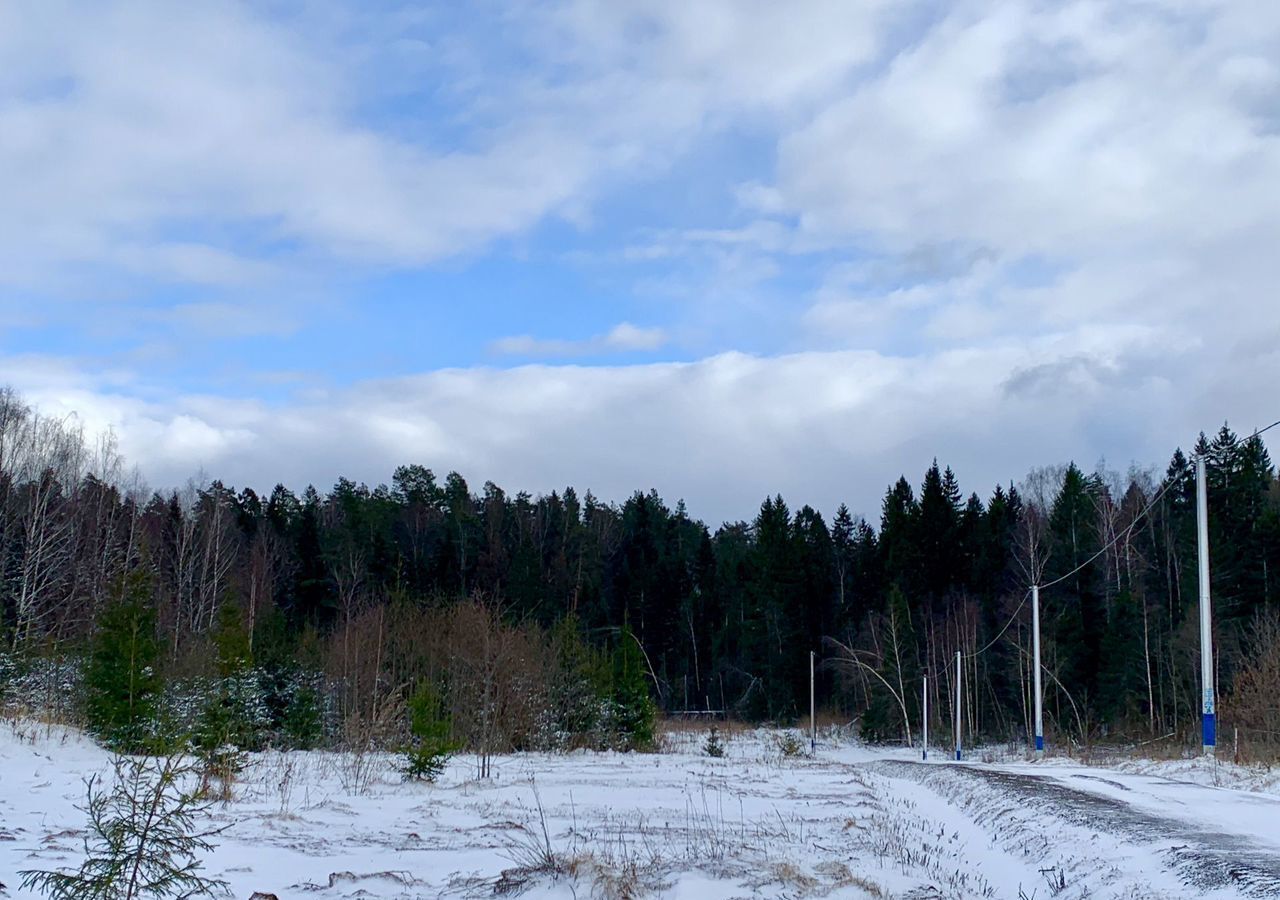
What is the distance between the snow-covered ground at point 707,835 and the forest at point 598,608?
215 cm

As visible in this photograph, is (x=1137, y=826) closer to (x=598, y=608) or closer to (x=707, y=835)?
(x=707, y=835)

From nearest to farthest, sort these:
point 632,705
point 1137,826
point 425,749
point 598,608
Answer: point 1137,826
point 425,749
point 632,705
point 598,608

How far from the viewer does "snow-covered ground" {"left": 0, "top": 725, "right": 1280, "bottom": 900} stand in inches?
389

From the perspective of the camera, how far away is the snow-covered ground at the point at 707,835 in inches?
389

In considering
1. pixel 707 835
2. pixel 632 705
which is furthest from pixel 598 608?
pixel 707 835

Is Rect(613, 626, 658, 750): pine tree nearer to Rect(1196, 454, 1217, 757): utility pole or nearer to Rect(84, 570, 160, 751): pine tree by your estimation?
Rect(84, 570, 160, 751): pine tree

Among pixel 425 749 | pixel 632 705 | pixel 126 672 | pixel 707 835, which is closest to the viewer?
pixel 707 835

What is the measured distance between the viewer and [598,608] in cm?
9519

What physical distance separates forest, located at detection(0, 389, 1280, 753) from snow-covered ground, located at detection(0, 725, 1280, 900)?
2.15 metres

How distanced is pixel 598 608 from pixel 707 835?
82.3 meters

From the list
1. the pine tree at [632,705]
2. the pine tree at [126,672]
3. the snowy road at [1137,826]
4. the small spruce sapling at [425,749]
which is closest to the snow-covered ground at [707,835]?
the snowy road at [1137,826]

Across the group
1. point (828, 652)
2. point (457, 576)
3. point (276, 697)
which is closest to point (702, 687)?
point (828, 652)

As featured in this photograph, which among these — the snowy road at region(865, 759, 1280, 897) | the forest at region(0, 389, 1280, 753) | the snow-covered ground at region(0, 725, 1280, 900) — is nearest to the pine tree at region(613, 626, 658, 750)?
the forest at region(0, 389, 1280, 753)

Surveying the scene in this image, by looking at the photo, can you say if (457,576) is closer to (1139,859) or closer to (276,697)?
(276,697)
